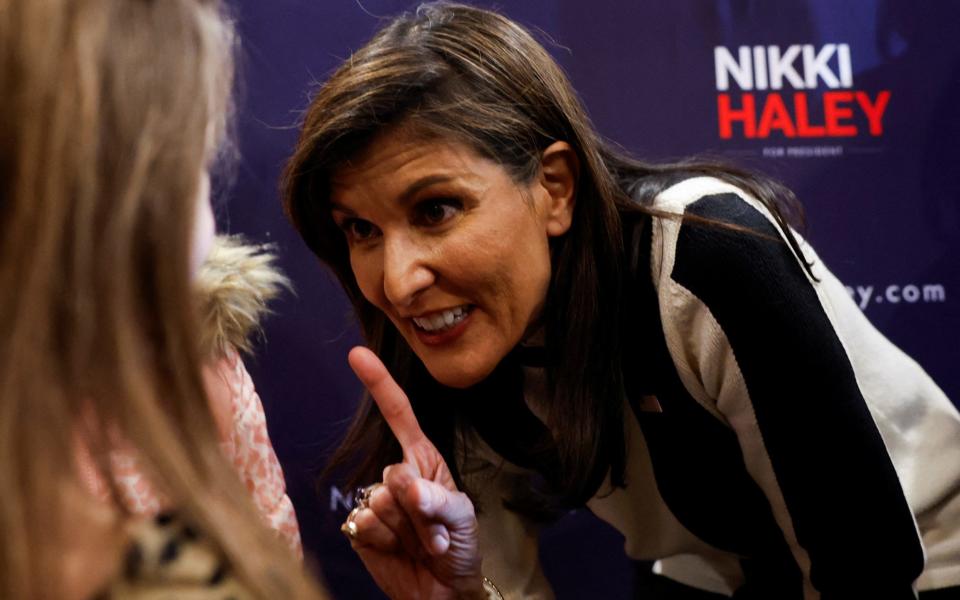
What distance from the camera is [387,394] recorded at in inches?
53.7

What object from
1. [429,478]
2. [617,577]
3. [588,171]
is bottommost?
[617,577]

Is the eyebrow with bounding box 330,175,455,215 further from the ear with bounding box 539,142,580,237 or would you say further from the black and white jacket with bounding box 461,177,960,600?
the black and white jacket with bounding box 461,177,960,600

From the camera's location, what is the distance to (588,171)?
4.77 feet

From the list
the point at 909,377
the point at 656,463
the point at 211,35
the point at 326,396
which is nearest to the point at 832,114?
the point at 909,377

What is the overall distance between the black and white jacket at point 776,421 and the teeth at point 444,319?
177 millimetres

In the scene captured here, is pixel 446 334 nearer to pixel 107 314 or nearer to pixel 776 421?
pixel 776 421

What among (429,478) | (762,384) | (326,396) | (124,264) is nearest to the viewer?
(124,264)

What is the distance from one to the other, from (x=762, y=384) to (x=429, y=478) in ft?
1.45

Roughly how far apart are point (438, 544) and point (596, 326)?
0.35 metres


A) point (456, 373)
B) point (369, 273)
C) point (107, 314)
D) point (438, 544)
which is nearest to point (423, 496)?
point (438, 544)

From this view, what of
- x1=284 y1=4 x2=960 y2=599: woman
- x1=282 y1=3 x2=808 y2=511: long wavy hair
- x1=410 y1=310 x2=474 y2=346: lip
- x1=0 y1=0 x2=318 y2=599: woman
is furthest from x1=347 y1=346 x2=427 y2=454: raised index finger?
x1=0 y1=0 x2=318 y2=599: woman

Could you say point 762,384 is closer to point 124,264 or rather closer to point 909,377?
point 909,377

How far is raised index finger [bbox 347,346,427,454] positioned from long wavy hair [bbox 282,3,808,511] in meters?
0.22

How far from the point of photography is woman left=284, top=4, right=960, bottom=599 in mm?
1316
